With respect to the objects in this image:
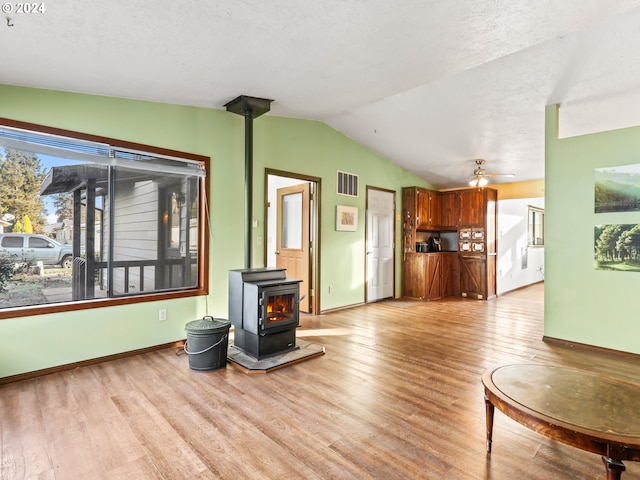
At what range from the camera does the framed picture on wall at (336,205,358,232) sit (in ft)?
19.1

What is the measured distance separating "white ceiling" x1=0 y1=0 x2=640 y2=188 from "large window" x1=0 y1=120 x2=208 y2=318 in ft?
1.98

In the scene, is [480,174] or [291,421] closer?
[291,421]

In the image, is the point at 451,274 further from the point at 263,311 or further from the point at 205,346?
the point at 205,346

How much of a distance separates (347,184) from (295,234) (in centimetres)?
129

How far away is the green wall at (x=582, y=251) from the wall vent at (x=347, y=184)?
115 inches

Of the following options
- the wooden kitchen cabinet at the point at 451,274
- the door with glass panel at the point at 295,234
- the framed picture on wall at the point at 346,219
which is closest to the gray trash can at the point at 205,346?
the door with glass panel at the point at 295,234

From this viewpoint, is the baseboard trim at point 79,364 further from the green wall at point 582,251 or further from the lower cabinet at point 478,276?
the lower cabinet at point 478,276

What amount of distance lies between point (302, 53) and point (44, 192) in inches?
108

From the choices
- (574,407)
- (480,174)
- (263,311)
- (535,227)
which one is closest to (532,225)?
(535,227)

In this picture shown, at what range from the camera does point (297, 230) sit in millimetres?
5840

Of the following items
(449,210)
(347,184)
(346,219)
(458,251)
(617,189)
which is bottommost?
(458,251)

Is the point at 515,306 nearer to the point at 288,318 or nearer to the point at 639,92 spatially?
the point at 639,92

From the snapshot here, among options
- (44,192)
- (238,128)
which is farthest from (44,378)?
(238,128)

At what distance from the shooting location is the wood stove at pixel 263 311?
341cm
